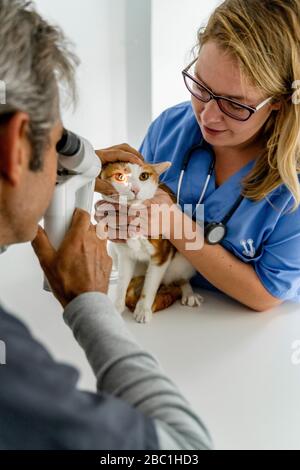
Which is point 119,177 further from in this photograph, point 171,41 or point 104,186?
point 171,41

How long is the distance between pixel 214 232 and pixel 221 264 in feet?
0.22

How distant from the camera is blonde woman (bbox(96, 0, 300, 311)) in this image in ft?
2.86

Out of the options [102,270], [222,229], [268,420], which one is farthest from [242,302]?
[102,270]

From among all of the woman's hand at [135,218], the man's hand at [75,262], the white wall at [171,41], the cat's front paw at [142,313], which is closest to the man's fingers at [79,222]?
the man's hand at [75,262]

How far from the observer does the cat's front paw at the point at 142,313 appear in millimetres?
995

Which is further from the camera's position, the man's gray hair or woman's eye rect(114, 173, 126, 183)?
woman's eye rect(114, 173, 126, 183)

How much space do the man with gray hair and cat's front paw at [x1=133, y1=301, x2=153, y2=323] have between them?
29cm

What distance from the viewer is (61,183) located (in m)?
0.76

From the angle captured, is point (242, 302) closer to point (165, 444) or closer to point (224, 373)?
point (224, 373)

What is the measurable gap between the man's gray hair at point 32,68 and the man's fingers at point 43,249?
194 mm

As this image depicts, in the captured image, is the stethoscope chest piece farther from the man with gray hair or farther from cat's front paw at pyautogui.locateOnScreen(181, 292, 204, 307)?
the man with gray hair

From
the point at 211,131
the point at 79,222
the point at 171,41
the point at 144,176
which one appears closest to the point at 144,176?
the point at 144,176

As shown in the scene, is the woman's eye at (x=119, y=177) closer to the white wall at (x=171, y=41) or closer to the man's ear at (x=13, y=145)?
the man's ear at (x=13, y=145)

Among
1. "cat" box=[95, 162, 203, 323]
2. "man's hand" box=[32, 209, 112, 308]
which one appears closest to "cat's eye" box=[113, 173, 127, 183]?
"cat" box=[95, 162, 203, 323]
